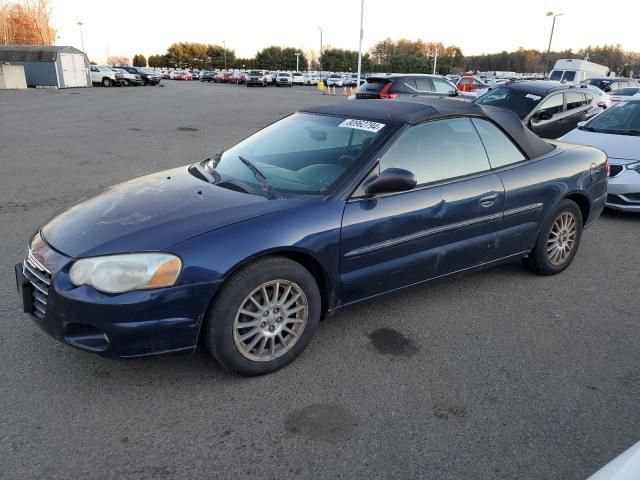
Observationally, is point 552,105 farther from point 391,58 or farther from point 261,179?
point 391,58

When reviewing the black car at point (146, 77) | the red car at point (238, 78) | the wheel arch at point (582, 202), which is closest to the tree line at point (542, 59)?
the red car at point (238, 78)

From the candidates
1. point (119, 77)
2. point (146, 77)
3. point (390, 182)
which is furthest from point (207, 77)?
point (390, 182)

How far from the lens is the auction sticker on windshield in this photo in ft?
11.8

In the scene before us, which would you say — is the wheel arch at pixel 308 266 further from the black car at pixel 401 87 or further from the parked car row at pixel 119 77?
the parked car row at pixel 119 77

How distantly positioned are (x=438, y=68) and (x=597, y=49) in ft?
91.4

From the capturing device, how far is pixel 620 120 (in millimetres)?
7445

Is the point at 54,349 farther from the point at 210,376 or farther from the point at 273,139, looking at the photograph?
the point at 273,139

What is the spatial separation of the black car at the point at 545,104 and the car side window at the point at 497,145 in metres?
5.73

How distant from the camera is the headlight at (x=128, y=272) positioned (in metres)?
2.62

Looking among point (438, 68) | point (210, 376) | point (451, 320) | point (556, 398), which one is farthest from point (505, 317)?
point (438, 68)

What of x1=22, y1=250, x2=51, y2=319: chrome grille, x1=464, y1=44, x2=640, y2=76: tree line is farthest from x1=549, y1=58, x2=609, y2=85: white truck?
x1=464, y1=44, x2=640, y2=76: tree line

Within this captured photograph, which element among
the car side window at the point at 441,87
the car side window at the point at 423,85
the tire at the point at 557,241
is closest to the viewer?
the tire at the point at 557,241

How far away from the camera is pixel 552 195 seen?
4285 millimetres

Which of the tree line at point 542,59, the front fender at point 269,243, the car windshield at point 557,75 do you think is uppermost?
the tree line at point 542,59
